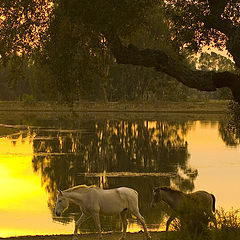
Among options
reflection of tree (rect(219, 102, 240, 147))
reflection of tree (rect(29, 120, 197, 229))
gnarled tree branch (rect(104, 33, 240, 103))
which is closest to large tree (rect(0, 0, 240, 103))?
gnarled tree branch (rect(104, 33, 240, 103))

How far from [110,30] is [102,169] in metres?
24.2

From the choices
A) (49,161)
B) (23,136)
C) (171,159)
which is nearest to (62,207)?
(49,161)

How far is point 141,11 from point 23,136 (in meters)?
52.6

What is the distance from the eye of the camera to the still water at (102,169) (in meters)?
25.4

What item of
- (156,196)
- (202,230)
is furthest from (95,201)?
(202,230)

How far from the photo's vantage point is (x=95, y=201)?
17203 millimetres

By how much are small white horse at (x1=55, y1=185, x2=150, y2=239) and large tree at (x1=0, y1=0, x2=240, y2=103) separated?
3.91 meters

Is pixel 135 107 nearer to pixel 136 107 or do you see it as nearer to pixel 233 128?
pixel 136 107

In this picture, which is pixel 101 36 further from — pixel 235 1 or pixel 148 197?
pixel 148 197

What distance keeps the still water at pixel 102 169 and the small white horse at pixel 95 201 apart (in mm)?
4998

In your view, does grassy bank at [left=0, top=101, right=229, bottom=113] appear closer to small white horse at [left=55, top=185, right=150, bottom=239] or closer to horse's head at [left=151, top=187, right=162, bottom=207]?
small white horse at [left=55, top=185, right=150, bottom=239]

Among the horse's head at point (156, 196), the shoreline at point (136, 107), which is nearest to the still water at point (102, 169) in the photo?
the horse's head at point (156, 196)

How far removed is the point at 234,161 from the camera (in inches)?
1861

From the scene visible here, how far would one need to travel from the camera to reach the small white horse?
16.9 meters
